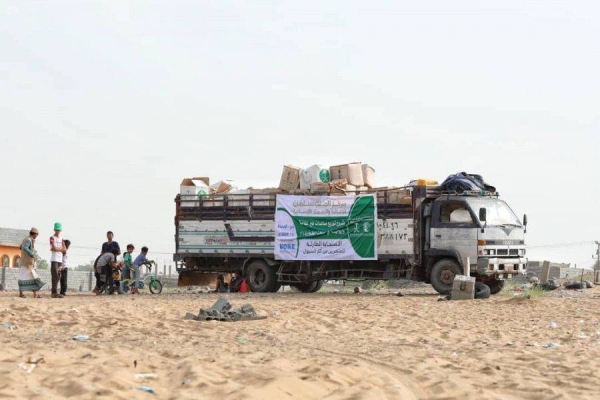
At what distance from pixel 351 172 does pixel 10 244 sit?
30.4m

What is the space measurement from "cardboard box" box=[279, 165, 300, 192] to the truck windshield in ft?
A: 16.0

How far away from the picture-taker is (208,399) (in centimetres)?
701

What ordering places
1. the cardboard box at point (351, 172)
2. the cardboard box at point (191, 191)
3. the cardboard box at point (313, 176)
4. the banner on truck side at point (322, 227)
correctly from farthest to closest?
1. the cardboard box at point (191, 191)
2. the cardboard box at point (313, 176)
3. the cardboard box at point (351, 172)
4. the banner on truck side at point (322, 227)

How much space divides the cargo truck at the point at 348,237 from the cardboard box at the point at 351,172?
0.44 m

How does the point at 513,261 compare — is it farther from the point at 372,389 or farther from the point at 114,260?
the point at 372,389

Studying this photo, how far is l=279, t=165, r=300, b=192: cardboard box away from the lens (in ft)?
80.8

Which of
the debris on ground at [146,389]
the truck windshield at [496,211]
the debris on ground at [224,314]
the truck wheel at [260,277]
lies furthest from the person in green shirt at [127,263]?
the debris on ground at [146,389]

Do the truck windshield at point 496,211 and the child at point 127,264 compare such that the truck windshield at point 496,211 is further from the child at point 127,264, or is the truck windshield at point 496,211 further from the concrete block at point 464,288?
the child at point 127,264

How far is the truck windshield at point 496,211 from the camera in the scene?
21891 millimetres

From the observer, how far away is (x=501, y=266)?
21922 millimetres

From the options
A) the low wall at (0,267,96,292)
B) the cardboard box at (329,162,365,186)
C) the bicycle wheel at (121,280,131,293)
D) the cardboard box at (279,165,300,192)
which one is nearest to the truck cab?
the cardboard box at (329,162,365,186)

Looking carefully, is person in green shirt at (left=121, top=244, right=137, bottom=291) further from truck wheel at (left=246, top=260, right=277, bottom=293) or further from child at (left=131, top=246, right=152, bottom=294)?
truck wheel at (left=246, top=260, right=277, bottom=293)

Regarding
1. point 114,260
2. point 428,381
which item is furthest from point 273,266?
point 428,381

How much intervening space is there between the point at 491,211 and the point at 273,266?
6.07 m
